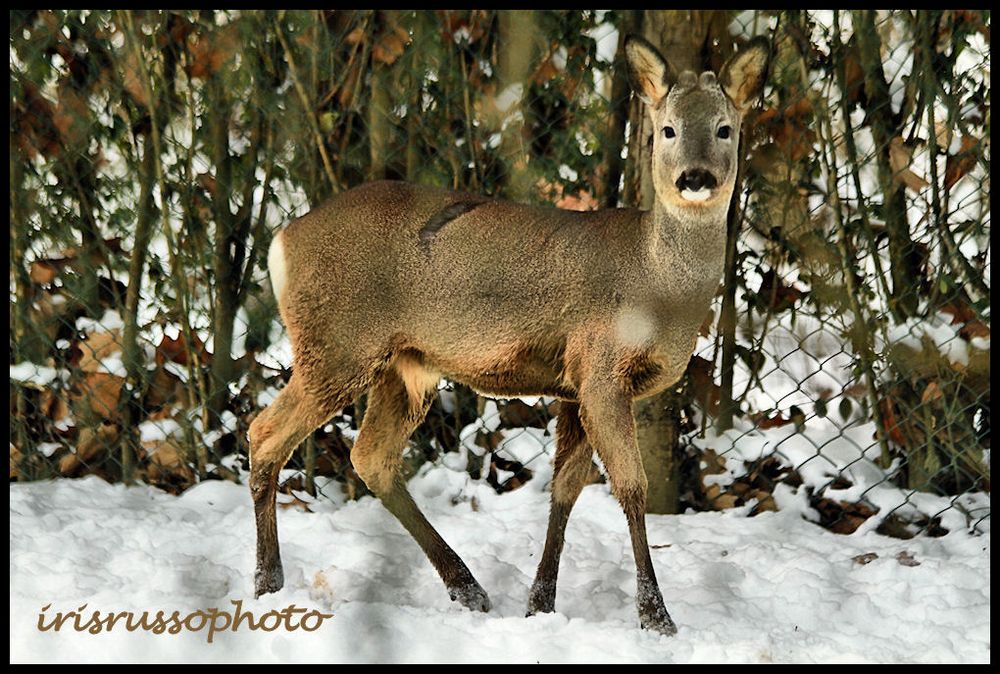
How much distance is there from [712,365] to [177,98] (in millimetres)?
2282

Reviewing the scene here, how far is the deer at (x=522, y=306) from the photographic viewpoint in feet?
10.9

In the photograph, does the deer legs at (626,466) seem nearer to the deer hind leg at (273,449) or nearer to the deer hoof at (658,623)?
the deer hoof at (658,623)

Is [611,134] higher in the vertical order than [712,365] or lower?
higher

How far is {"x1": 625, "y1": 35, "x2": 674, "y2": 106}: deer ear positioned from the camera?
133 inches

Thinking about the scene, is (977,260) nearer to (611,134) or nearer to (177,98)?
(611,134)

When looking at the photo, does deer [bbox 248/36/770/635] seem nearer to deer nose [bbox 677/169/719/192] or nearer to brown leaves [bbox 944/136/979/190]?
deer nose [bbox 677/169/719/192]

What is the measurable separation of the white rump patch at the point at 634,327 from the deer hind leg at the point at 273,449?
0.83 m

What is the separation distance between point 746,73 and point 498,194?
1353mm

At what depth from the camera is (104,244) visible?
492cm

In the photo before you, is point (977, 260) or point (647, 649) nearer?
point (647, 649)

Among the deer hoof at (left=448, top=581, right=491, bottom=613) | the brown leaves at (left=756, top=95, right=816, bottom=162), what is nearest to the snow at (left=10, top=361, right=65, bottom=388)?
the deer hoof at (left=448, top=581, right=491, bottom=613)

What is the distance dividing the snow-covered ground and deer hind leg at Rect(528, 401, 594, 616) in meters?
0.11

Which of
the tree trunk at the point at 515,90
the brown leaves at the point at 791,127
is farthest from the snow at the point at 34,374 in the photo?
the brown leaves at the point at 791,127
